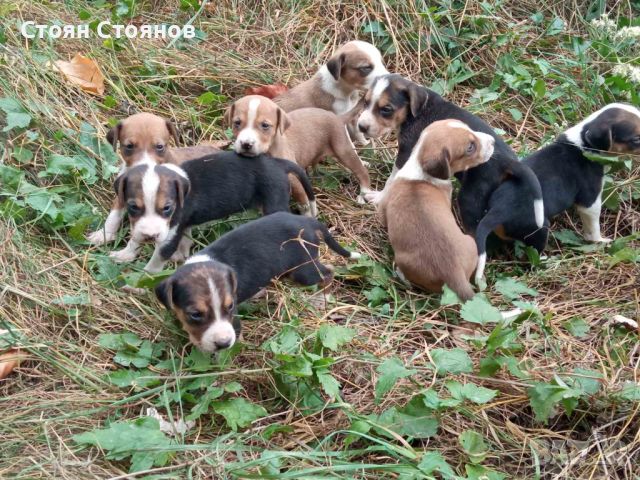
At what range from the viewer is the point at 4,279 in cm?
547

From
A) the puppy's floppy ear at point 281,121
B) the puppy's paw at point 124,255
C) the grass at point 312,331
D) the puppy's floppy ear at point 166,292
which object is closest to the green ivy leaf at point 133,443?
the grass at point 312,331

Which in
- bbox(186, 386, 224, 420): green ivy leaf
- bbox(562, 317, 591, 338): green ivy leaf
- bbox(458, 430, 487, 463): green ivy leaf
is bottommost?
bbox(186, 386, 224, 420): green ivy leaf

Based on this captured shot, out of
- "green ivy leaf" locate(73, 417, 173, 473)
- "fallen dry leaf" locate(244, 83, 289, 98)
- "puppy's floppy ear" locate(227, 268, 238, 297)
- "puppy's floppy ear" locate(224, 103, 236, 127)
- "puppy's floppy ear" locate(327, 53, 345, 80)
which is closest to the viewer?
"green ivy leaf" locate(73, 417, 173, 473)

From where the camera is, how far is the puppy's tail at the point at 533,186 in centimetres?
604

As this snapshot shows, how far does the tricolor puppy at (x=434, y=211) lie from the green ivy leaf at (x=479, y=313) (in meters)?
0.40

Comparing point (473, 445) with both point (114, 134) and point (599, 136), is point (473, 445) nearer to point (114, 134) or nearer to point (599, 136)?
point (599, 136)

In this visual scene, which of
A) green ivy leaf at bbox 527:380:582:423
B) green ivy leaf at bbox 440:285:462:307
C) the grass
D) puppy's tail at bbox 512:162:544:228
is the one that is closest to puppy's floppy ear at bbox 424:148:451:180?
puppy's tail at bbox 512:162:544:228

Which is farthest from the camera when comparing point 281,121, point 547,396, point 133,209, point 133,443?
point 281,121

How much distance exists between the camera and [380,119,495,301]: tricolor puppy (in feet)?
18.3

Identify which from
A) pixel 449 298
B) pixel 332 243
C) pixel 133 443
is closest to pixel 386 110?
pixel 332 243

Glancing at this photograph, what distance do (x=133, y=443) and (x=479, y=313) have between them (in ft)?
7.19

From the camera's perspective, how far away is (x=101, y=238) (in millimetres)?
6094

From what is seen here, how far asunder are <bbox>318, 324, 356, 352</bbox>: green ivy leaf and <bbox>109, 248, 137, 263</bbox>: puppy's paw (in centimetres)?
181

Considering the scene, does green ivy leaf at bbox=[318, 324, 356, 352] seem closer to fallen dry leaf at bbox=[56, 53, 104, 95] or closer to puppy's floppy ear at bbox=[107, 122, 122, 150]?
puppy's floppy ear at bbox=[107, 122, 122, 150]
